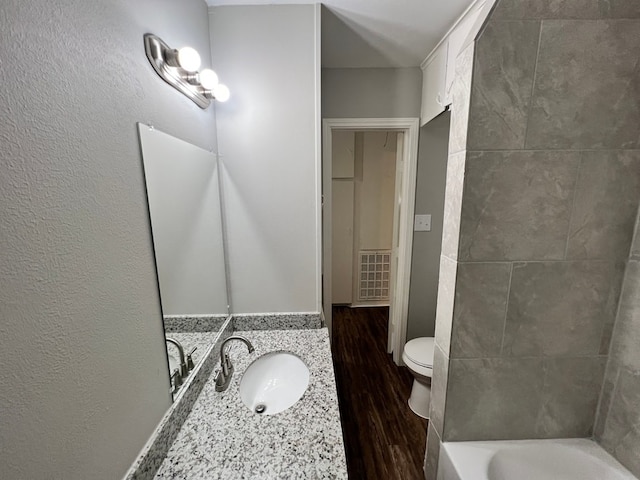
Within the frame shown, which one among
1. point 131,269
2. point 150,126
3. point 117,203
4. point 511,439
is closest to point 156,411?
point 131,269

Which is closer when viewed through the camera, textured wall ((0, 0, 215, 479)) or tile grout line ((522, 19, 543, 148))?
textured wall ((0, 0, 215, 479))

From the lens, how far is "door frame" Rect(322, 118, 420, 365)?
1908mm

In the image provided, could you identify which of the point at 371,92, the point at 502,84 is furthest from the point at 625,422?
the point at 371,92

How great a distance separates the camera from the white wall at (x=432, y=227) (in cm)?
195

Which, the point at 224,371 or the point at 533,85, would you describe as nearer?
the point at 533,85

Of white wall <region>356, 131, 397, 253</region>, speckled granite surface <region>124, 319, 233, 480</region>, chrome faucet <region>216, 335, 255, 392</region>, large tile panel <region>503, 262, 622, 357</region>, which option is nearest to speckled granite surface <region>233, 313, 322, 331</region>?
speckled granite surface <region>124, 319, 233, 480</region>

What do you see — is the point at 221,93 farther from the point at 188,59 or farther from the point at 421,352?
the point at 421,352

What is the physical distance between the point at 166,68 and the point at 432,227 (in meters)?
1.91

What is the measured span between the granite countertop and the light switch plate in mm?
1378

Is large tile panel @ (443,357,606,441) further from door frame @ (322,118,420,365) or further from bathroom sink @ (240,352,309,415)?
door frame @ (322,118,420,365)

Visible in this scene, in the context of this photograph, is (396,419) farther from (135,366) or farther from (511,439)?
(135,366)

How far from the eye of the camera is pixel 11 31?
411 mm

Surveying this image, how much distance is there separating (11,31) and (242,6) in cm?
→ 109

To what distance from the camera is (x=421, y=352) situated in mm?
1766
